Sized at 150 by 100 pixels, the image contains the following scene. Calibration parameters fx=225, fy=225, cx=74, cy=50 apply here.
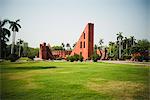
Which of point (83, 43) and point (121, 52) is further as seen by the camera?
point (121, 52)

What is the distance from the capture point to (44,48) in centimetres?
4072

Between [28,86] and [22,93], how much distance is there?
990 millimetres

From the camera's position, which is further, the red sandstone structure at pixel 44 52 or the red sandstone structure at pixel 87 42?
the red sandstone structure at pixel 44 52

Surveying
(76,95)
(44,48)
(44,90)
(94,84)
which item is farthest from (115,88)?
(44,48)

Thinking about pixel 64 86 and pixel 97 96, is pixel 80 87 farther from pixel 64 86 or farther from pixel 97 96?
pixel 97 96

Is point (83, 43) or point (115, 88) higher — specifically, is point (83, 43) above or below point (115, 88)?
above

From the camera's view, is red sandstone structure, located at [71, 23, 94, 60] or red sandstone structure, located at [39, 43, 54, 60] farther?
red sandstone structure, located at [39, 43, 54, 60]

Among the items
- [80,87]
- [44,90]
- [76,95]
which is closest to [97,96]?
[76,95]

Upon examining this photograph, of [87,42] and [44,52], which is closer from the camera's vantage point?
[87,42]

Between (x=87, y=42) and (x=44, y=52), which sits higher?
(x=87, y=42)

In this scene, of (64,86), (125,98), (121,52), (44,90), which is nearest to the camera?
(125,98)

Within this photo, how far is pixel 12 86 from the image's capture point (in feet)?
24.5

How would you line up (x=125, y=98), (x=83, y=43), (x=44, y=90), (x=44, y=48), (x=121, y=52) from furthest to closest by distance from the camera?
(x=121, y=52)
(x=44, y=48)
(x=83, y=43)
(x=44, y=90)
(x=125, y=98)

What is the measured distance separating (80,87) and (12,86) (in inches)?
89.1
